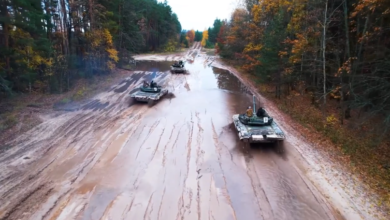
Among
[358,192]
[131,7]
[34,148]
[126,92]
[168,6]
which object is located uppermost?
[168,6]

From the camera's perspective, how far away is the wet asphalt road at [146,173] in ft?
22.1

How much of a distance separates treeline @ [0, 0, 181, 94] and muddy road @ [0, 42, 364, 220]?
5.14m

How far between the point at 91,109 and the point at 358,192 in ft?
45.1

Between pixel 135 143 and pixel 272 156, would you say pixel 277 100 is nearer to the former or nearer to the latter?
pixel 272 156

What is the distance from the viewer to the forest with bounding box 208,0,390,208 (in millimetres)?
9812

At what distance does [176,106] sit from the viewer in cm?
1695

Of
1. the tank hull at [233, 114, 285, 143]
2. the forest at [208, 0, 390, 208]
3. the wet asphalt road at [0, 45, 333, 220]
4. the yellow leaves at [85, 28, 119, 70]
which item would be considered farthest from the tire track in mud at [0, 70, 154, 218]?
the yellow leaves at [85, 28, 119, 70]

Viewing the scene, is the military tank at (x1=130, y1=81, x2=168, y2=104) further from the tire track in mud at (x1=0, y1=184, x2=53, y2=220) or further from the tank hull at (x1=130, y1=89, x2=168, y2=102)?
the tire track in mud at (x1=0, y1=184, x2=53, y2=220)

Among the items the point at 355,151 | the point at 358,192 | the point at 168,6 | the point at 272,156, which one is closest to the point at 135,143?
the point at 272,156

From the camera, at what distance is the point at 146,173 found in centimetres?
853

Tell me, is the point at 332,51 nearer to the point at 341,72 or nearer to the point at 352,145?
the point at 341,72

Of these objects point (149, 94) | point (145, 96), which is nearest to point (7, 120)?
point (145, 96)

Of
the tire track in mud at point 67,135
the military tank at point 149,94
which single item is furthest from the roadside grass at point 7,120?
the military tank at point 149,94

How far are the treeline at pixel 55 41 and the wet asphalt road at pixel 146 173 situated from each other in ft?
18.2
